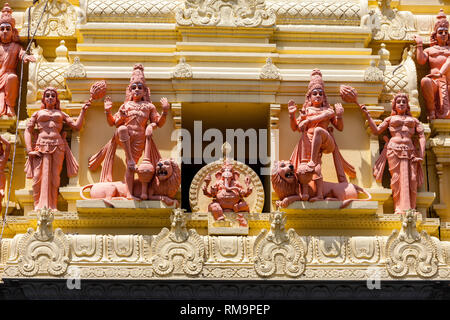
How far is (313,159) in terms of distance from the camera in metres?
17.4

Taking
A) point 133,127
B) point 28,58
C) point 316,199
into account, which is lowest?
point 316,199

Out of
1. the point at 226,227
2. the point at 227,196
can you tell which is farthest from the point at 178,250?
the point at 227,196

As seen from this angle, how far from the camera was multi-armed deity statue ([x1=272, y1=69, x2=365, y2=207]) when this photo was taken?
17.3 meters

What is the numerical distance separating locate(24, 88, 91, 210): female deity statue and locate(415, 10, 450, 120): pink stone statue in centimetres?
701

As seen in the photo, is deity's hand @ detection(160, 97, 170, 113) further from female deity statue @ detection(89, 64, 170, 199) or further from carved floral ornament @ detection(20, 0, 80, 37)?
carved floral ornament @ detection(20, 0, 80, 37)

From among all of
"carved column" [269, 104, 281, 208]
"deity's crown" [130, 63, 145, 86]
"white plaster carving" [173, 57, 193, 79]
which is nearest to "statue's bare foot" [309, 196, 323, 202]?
"carved column" [269, 104, 281, 208]

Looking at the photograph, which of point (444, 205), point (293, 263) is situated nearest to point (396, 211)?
point (444, 205)

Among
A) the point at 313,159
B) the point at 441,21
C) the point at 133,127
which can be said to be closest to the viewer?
the point at 313,159

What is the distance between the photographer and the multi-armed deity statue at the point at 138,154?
1730 centimetres

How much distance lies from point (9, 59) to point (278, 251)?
7.16 meters

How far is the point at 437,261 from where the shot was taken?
54.2 feet

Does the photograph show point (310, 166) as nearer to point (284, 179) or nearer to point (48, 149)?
point (284, 179)

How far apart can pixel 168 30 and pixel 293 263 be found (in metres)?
5.91

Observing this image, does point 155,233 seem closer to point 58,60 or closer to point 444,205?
point 58,60
